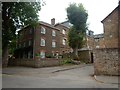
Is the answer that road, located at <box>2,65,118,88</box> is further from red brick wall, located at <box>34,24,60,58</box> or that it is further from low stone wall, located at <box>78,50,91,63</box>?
low stone wall, located at <box>78,50,91,63</box>

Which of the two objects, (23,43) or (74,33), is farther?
(23,43)

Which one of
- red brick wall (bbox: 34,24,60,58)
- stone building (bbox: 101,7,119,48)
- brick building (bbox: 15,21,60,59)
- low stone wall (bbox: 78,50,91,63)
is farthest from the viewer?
low stone wall (bbox: 78,50,91,63)

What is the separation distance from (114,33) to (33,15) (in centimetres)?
1514

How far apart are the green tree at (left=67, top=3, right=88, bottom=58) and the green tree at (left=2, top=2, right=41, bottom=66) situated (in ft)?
41.6

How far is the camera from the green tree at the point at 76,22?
142ft

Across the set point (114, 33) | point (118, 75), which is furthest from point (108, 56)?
point (114, 33)

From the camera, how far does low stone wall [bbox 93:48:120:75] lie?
1919cm

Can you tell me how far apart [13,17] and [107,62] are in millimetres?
18735

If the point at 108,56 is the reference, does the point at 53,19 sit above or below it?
above

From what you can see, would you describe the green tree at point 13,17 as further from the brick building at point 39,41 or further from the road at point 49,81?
the road at point 49,81

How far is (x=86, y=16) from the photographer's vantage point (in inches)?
1727

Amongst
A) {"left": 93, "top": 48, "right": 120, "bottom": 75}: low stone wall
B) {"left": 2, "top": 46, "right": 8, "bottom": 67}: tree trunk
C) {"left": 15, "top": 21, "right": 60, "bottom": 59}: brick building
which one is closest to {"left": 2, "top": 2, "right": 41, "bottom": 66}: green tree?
{"left": 2, "top": 46, "right": 8, "bottom": 67}: tree trunk

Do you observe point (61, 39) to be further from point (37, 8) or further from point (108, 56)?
point (108, 56)

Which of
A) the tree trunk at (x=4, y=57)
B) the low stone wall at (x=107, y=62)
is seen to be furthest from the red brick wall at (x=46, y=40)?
the low stone wall at (x=107, y=62)
